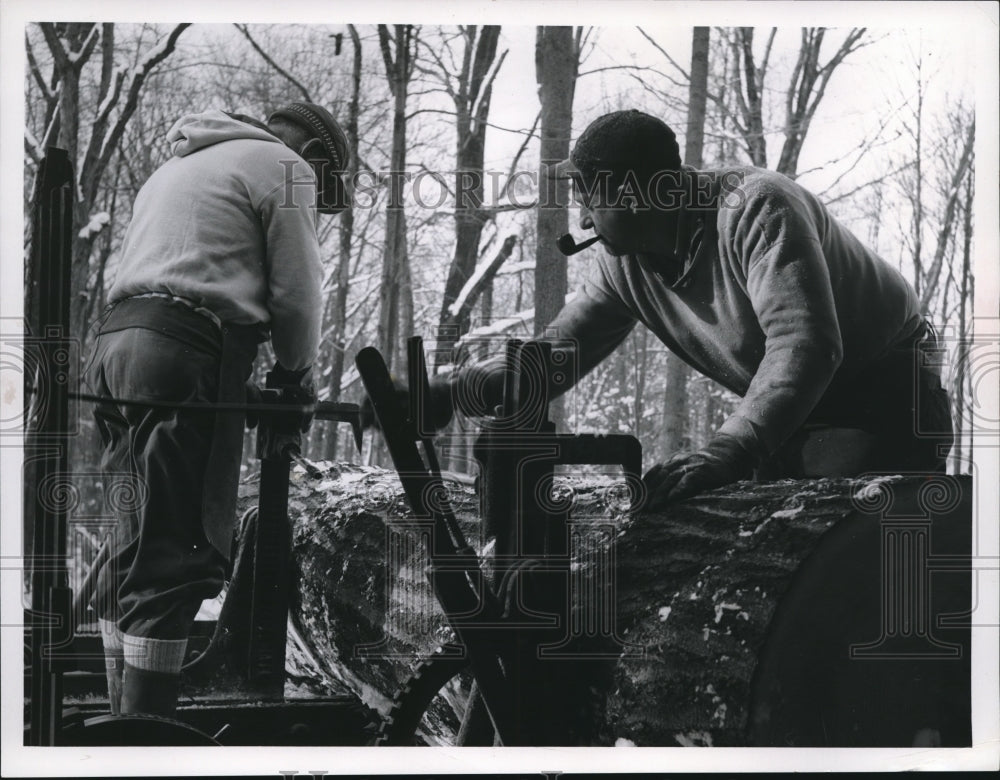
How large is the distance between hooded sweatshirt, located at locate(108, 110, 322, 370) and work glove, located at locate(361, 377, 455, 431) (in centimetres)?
27

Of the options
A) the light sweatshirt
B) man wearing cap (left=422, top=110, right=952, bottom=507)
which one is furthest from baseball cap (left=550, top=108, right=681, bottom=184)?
the light sweatshirt

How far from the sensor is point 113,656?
378 centimetres

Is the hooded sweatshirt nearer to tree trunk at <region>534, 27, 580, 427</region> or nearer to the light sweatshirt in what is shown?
the light sweatshirt

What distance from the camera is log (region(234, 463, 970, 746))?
3490 millimetres

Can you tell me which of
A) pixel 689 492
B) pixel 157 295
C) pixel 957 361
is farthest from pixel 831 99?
pixel 157 295

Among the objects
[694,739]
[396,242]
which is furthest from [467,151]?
[694,739]

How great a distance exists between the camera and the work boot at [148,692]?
3764 millimetres

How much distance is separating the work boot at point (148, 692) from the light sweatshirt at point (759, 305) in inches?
54.4

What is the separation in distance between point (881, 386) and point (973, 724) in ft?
3.99

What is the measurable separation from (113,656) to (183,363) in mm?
994

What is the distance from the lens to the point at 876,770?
3896mm

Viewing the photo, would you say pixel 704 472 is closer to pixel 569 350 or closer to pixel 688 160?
pixel 569 350

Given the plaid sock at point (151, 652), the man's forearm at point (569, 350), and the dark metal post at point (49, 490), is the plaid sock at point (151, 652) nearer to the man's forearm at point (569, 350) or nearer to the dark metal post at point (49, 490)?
the dark metal post at point (49, 490)

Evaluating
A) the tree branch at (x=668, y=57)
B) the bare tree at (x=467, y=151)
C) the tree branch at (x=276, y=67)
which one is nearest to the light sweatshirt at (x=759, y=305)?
the bare tree at (x=467, y=151)
